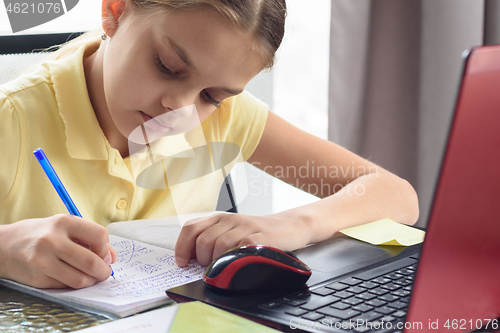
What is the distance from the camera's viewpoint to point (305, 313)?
0.39 metres

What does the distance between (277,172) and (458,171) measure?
76 cm

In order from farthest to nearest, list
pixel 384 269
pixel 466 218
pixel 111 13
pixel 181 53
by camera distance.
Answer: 1. pixel 111 13
2. pixel 181 53
3. pixel 384 269
4. pixel 466 218

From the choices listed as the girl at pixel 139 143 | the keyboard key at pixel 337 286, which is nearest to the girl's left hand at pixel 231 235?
the girl at pixel 139 143

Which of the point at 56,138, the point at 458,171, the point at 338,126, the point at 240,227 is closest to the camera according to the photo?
the point at 458,171

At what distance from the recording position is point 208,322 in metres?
0.38

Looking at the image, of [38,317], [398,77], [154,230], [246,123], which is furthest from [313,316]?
[398,77]

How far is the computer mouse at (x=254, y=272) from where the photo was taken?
0.44 metres

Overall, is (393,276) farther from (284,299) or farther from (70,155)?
(70,155)

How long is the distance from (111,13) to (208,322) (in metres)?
0.52

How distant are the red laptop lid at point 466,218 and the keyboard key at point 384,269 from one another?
14 cm

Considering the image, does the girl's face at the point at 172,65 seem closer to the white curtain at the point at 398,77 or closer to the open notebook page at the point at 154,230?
the open notebook page at the point at 154,230

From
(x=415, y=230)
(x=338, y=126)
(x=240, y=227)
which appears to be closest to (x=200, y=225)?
(x=240, y=227)

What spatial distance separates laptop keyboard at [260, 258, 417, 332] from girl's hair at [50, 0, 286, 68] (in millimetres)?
368

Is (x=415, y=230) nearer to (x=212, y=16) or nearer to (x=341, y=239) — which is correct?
(x=341, y=239)
